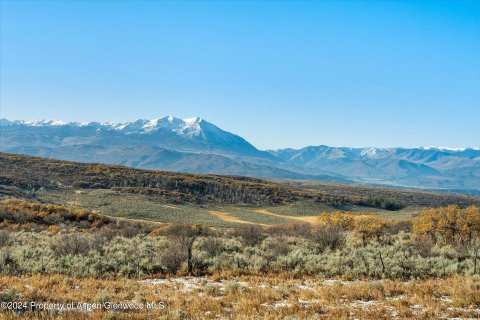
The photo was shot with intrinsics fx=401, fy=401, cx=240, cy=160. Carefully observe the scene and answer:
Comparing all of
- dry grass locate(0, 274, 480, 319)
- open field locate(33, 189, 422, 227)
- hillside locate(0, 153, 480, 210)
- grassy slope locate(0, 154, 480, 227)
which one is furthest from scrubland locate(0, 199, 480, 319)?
hillside locate(0, 153, 480, 210)

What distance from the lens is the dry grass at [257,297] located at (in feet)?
32.8

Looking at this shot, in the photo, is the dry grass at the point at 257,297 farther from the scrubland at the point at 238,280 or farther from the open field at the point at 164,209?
the open field at the point at 164,209

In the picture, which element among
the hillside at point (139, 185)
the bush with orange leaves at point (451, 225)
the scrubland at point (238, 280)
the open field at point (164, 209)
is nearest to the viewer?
the scrubland at point (238, 280)

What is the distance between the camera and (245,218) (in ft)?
232

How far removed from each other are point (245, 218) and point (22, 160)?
68.1m

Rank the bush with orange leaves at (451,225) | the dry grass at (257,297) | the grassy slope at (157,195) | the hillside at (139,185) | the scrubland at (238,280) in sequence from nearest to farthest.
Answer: the dry grass at (257,297) → the scrubland at (238,280) → the bush with orange leaves at (451,225) → the grassy slope at (157,195) → the hillside at (139,185)

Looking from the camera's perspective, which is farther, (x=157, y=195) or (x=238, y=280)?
(x=157, y=195)

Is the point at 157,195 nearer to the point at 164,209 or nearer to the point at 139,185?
the point at 139,185

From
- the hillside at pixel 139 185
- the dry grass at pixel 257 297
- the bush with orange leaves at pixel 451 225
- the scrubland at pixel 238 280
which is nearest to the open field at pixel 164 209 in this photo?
the hillside at pixel 139 185

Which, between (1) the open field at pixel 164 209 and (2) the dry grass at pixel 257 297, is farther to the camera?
(1) the open field at pixel 164 209

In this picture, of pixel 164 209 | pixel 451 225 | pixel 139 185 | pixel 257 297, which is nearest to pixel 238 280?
pixel 257 297

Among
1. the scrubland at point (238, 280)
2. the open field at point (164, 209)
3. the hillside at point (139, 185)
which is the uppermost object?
the scrubland at point (238, 280)

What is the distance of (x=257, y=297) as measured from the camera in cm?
1173

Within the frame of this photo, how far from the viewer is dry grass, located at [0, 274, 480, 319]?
1000cm
